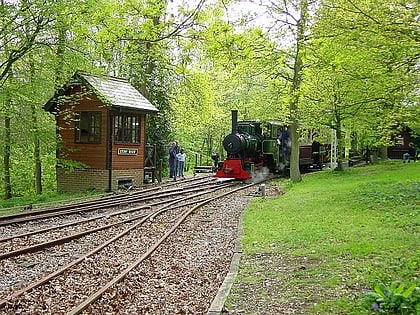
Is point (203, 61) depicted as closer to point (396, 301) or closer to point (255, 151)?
point (396, 301)

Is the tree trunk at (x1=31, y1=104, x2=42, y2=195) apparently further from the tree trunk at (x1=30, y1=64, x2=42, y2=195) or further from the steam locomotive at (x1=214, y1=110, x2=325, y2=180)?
the steam locomotive at (x1=214, y1=110, x2=325, y2=180)

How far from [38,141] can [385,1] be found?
46.2 ft

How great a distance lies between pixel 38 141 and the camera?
20094 millimetres

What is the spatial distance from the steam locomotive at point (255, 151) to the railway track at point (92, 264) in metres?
10.5

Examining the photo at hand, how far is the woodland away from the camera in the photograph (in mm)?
8352

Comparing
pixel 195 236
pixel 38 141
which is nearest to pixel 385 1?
pixel 195 236

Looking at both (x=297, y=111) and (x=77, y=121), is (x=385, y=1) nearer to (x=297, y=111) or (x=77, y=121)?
(x=297, y=111)

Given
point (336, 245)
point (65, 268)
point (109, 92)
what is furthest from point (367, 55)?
point (109, 92)

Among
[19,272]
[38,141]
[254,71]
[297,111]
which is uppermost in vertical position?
[254,71]

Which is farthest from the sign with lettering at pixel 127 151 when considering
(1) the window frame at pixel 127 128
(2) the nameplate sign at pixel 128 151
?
(1) the window frame at pixel 127 128

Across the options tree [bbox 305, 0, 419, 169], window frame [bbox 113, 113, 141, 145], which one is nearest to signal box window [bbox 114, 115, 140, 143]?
window frame [bbox 113, 113, 141, 145]

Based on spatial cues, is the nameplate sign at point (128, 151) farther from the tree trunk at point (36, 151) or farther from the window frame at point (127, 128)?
the tree trunk at point (36, 151)

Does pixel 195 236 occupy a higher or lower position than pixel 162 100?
lower

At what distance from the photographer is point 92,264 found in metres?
8.51
